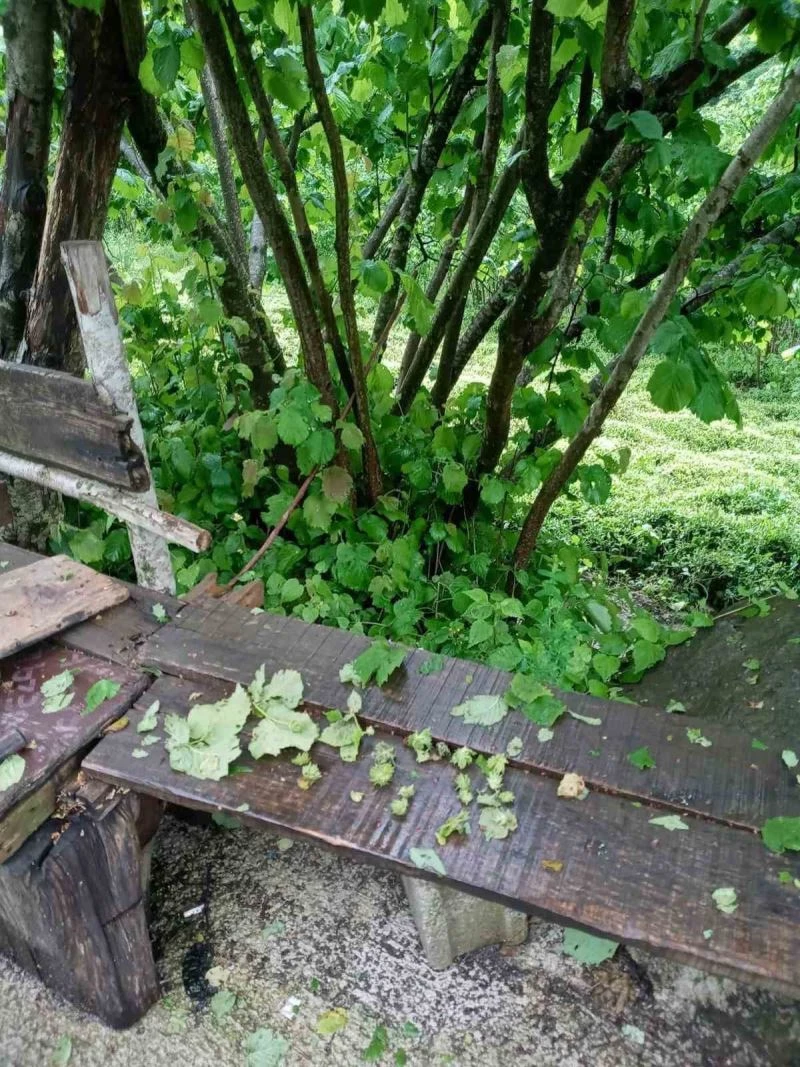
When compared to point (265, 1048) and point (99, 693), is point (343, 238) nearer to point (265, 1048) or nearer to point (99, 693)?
point (99, 693)

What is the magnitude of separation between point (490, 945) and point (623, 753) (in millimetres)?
826

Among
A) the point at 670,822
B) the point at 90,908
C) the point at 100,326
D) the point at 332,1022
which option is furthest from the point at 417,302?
the point at 332,1022

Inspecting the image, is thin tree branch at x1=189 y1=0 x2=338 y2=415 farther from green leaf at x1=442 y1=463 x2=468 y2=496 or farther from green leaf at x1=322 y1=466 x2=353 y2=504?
green leaf at x1=442 y1=463 x2=468 y2=496

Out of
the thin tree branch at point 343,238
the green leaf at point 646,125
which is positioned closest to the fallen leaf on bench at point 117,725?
the thin tree branch at point 343,238

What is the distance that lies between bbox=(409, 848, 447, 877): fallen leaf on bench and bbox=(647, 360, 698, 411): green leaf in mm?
1307

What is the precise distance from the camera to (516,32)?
273 cm

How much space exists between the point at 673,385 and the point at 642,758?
1.00m

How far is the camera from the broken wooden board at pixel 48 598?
6.59ft

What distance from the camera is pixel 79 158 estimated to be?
105 inches

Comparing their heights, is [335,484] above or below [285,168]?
below

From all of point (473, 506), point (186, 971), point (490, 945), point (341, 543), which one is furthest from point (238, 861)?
point (473, 506)

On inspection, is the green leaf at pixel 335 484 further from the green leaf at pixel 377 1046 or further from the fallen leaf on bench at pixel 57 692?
the green leaf at pixel 377 1046

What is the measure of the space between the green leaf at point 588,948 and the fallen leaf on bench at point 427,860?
758mm

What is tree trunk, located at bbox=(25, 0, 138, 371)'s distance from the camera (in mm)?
2543
